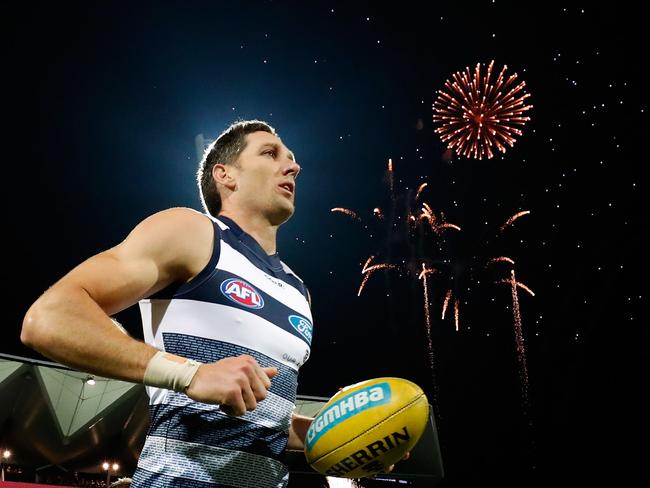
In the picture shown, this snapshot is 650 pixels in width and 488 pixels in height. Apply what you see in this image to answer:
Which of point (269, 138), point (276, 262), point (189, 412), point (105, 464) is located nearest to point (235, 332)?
point (189, 412)

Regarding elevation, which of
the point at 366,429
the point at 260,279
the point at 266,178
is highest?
the point at 266,178

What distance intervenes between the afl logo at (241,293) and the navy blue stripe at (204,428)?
46cm

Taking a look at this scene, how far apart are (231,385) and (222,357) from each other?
532 millimetres

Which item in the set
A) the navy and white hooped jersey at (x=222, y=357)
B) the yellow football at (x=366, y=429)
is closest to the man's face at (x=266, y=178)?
the navy and white hooped jersey at (x=222, y=357)

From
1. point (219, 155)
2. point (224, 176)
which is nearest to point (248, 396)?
point (224, 176)

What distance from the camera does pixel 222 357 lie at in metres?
2.04

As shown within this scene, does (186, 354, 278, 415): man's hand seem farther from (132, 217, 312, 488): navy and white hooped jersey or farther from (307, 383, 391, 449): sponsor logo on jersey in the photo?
(307, 383, 391, 449): sponsor logo on jersey

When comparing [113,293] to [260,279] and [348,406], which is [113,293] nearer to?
[260,279]

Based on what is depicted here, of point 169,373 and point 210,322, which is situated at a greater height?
point 210,322

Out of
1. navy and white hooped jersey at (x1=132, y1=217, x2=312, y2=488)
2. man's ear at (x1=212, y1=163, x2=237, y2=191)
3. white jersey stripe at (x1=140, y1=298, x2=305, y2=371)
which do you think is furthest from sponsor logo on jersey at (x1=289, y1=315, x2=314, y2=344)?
man's ear at (x1=212, y1=163, x2=237, y2=191)

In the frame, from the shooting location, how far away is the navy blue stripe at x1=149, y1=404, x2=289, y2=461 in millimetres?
1936

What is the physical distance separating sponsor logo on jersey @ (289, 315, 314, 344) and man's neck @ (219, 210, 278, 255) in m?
0.49

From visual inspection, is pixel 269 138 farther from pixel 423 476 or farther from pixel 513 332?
pixel 513 332

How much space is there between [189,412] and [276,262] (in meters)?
1.01
